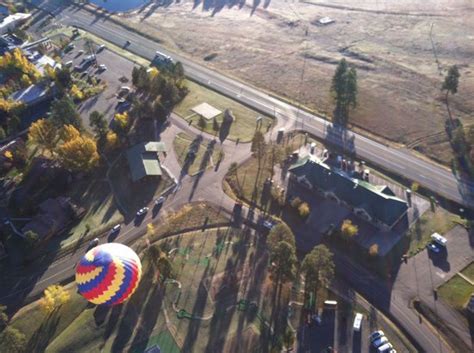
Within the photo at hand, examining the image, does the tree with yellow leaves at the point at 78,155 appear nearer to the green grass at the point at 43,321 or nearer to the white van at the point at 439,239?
the green grass at the point at 43,321

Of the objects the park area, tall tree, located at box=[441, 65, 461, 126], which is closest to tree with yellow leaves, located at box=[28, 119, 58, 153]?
the park area

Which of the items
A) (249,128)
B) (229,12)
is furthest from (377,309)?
(229,12)

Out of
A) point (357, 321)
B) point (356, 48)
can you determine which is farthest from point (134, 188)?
point (356, 48)

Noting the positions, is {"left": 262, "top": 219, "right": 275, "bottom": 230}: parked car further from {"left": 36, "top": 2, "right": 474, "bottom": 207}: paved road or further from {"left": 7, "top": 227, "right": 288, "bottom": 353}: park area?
{"left": 36, "top": 2, "right": 474, "bottom": 207}: paved road

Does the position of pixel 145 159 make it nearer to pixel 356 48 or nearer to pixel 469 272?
pixel 469 272

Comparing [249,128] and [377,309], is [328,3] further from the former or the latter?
[377,309]

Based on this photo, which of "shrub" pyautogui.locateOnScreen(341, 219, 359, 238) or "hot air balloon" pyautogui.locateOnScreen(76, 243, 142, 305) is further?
"shrub" pyautogui.locateOnScreen(341, 219, 359, 238)
